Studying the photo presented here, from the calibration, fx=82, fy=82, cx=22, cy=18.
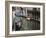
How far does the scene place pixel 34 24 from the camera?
0.93 meters

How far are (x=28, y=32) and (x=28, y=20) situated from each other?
13 cm

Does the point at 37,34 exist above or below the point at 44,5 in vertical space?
below

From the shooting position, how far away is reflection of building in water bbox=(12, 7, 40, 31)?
90cm

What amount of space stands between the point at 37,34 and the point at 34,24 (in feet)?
0.39

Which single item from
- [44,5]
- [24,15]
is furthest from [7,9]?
[44,5]

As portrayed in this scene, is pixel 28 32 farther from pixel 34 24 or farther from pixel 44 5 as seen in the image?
pixel 44 5

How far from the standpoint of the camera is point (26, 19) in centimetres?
92

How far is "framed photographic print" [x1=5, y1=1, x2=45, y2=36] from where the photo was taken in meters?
0.89

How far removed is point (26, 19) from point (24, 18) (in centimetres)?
3

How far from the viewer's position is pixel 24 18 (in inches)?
36.1

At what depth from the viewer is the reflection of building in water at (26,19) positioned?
904 millimetres

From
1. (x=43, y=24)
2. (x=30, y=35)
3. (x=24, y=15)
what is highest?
(x=24, y=15)

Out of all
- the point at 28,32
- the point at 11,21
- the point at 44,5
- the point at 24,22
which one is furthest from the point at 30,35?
the point at 44,5

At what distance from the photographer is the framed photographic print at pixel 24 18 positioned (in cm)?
89
